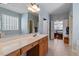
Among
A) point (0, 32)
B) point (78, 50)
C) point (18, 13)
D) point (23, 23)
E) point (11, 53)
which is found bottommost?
point (78, 50)

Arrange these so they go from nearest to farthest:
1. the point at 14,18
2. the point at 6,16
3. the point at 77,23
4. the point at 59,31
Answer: the point at 6,16
the point at 14,18
the point at 77,23
the point at 59,31

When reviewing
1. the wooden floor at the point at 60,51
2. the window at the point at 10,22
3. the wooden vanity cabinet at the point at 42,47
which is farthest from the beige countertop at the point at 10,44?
the wooden floor at the point at 60,51

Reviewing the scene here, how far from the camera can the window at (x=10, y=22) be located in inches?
102

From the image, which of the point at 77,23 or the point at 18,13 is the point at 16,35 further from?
the point at 77,23

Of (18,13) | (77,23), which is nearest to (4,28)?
(18,13)

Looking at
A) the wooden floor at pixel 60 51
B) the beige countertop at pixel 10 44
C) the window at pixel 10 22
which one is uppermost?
the window at pixel 10 22

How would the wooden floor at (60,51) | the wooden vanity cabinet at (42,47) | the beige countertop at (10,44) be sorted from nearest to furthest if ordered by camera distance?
the beige countertop at (10,44)
the wooden vanity cabinet at (42,47)
the wooden floor at (60,51)

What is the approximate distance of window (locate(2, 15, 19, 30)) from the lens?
102 inches

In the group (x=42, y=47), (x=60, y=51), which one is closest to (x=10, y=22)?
(x=42, y=47)

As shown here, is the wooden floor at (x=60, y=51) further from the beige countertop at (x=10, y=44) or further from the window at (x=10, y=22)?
the beige countertop at (x=10, y=44)

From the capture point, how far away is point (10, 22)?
2.78 metres

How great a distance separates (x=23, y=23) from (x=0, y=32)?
802 millimetres

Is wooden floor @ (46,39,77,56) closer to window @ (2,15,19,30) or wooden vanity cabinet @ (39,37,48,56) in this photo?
wooden vanity cabinet @ (39,37,48,56)

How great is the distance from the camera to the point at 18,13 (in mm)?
2936
